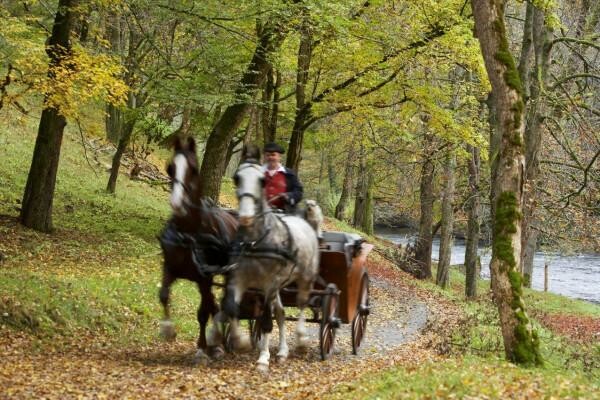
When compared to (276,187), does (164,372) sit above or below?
below

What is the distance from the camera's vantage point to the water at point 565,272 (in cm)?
4244

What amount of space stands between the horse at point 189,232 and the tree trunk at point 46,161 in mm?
9670

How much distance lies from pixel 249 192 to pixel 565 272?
148 ft

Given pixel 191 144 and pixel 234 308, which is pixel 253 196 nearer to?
pixel 191 144

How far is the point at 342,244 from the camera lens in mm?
12836

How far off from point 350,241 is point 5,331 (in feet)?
18.4

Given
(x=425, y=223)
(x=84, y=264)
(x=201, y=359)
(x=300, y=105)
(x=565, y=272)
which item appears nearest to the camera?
(x=201, y=359)

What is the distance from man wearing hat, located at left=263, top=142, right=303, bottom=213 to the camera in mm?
11727

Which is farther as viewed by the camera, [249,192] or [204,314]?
[204,314]

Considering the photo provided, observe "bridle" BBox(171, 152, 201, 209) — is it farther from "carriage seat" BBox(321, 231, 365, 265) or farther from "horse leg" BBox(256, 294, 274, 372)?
"carriage seat" BBox(321, 231, 365, 265)

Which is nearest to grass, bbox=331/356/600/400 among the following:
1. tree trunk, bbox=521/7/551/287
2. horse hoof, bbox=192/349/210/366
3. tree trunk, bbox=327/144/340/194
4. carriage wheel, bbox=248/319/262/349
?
horse hoof, bbox=192/349/210/366

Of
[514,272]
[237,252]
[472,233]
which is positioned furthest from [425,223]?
[237,252]

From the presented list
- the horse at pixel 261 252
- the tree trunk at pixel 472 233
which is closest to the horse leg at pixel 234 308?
the horse at pixel 261 252

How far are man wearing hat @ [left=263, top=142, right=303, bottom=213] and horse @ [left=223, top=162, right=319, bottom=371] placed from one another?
1.48ft
